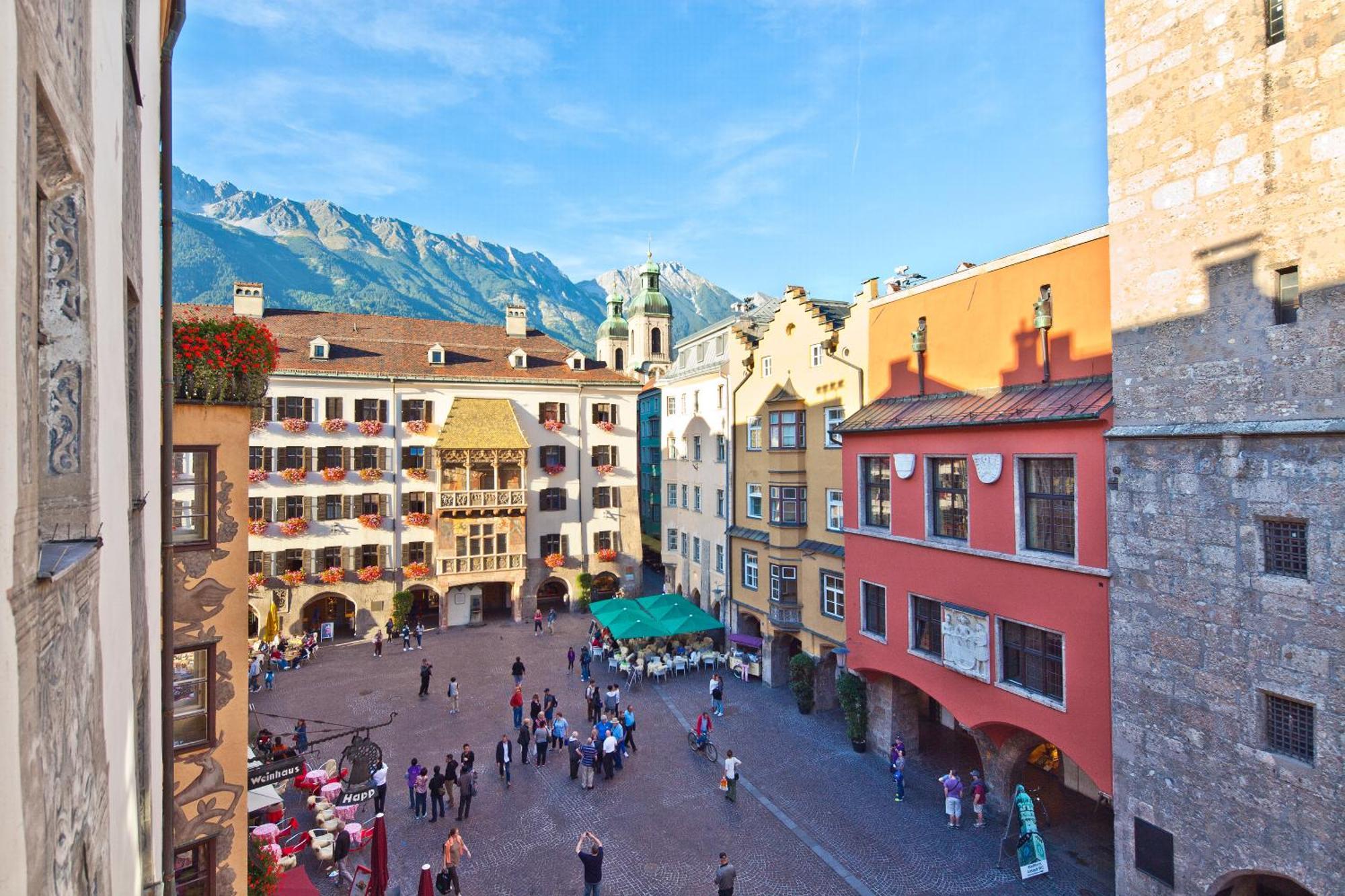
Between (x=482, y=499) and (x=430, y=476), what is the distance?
10.5 feet

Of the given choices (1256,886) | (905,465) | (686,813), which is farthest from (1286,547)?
(686,813)

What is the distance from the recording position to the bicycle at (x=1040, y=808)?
18562 millimetres

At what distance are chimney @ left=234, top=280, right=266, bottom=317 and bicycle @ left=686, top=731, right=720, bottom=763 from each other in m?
33.6

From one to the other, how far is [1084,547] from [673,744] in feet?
48.6

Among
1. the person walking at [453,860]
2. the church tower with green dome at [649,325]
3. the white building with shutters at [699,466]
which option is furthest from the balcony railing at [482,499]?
the church tower with green dome at [649,325]

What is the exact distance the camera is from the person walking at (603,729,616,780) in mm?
21172

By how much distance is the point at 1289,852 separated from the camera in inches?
427

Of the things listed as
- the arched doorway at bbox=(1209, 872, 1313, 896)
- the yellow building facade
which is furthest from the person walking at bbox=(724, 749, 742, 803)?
the arched doorway at bbox=(1209, 872, 1313, 896)

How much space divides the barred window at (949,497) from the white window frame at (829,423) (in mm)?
6836

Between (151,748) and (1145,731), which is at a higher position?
(151,748)

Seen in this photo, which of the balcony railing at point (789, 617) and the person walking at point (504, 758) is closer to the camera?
the person walking at point (504, 758)

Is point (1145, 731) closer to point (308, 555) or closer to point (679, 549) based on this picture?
point (679, 549)

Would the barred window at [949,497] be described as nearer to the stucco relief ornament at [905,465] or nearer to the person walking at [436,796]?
the stucco relief ornament at [905,465]

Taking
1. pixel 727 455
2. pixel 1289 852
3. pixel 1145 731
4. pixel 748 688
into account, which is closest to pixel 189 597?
pixel 1145 731
